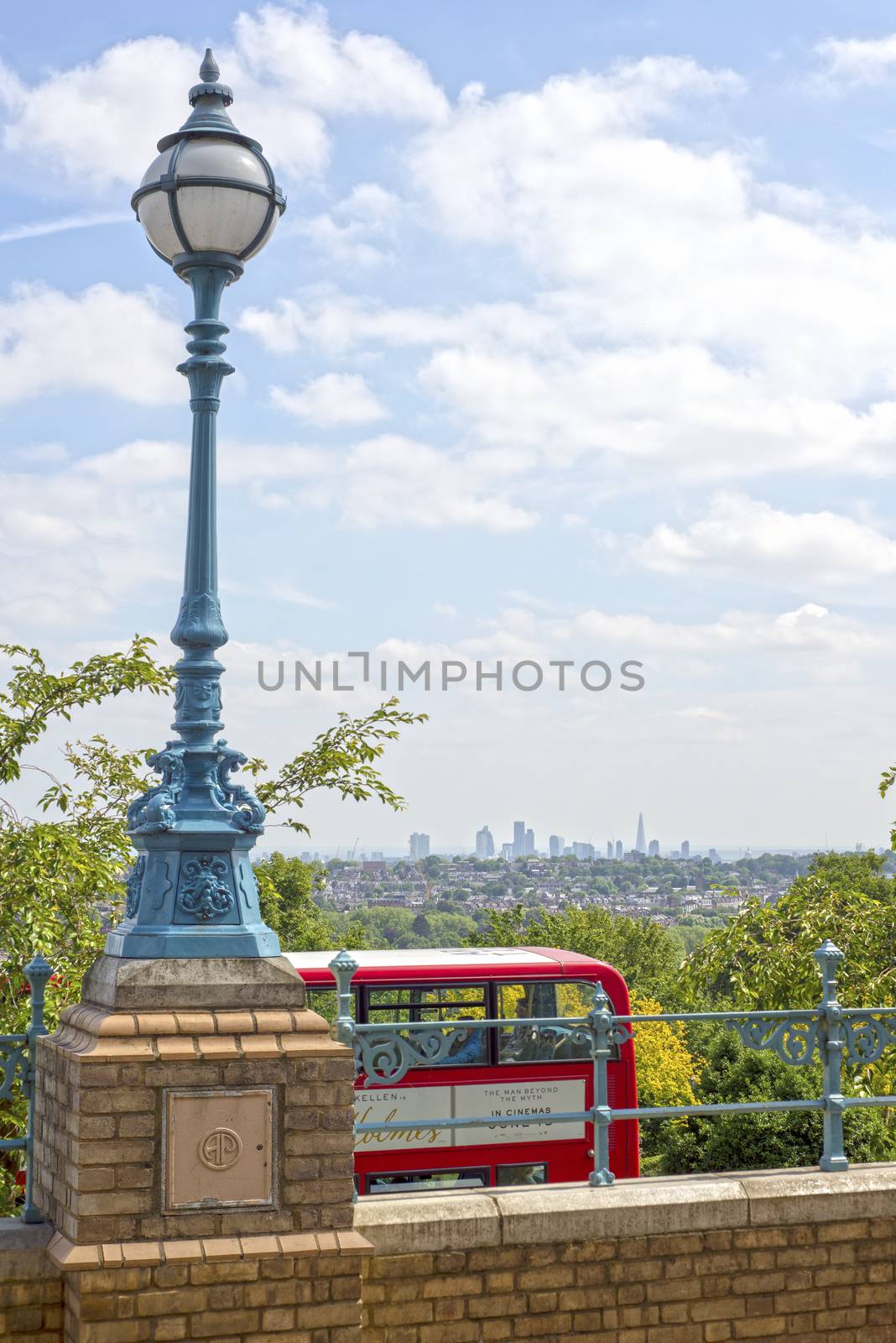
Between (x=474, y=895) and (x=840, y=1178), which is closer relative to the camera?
(x=840, y=1178)

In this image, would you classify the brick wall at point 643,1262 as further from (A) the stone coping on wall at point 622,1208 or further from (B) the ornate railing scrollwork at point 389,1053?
(B) the ornate railing scrollwork at point 389,1053

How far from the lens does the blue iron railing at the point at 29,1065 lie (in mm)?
6531

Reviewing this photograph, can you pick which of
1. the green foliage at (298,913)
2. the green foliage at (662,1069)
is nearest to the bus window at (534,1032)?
the green foliage at (662,1069)

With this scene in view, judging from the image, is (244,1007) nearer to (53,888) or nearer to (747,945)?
(53,888)

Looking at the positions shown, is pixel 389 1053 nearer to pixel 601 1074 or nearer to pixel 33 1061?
pixel 601 1074

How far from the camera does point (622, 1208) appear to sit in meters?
7.15

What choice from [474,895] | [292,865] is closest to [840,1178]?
[292,865]

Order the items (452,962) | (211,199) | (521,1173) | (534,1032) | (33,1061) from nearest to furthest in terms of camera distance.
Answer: (211,199) < (33,1061) < (521,1173) < (452,962) < (534,1032)

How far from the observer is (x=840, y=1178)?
25.1 ft

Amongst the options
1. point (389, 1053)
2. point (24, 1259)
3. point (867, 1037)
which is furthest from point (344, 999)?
point (867, 1037)

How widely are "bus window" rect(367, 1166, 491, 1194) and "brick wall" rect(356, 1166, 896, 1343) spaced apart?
6.52 m

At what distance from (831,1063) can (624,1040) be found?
1422 millimetres

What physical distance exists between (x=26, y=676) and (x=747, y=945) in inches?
317

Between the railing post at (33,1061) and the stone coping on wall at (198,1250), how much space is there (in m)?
0.27
